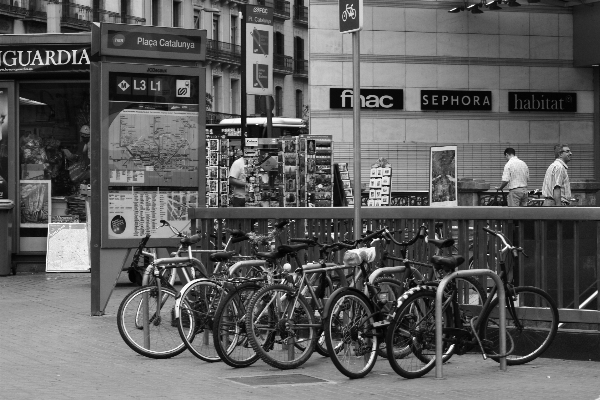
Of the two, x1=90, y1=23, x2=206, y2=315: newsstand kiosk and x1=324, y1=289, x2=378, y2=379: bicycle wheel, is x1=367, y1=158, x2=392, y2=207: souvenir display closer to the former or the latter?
x1=90, y1=23, x2=206, y2=315: newsstand kiosk

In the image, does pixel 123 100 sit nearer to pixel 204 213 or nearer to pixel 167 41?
pixel 167 41

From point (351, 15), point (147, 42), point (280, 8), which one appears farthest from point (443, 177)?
point (280, 8)

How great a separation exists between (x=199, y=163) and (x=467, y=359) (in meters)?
4.73

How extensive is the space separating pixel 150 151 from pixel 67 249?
604 cm

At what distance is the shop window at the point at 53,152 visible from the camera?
62.4 feet

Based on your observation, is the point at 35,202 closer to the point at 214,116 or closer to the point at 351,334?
the point at 351,334

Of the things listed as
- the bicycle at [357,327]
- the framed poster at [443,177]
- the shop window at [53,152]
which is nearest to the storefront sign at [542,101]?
the framed poster at [443,177]

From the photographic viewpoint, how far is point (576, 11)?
25.2m

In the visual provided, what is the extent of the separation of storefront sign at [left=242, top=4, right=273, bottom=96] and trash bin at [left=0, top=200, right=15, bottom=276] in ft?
15.4

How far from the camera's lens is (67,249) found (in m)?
19.0

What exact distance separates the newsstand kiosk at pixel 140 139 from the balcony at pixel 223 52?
5592 cm

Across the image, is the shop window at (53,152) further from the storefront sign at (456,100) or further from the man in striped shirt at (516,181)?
the storefront sign at (456,100)

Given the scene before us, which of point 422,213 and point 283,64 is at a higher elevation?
point 283,64

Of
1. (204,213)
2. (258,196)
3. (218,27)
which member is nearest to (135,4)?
(218,27)
